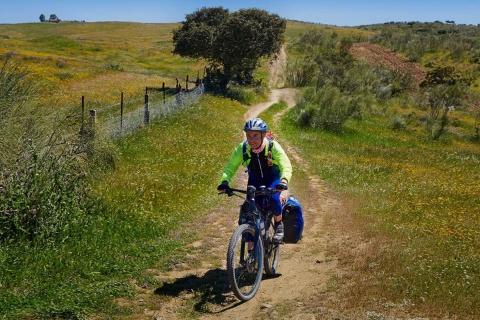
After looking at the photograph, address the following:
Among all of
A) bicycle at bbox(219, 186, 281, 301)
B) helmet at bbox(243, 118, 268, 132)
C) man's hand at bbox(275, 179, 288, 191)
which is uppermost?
helmet at bbox(243, 118, 268, 132)

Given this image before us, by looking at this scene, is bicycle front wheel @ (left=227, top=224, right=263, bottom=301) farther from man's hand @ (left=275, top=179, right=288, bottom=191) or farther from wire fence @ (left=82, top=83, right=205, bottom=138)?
wire fence @ (left=82, top=83, right=205, bottom=138)

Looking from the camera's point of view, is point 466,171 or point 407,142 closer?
point 466,171

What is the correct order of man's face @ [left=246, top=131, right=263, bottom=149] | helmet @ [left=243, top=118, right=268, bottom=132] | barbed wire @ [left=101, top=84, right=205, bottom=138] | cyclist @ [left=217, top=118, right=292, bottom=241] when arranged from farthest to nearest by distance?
barbed wire @ [left=101, top=84, right=205, bottom=138] < cyclist @ [left=217, top=118, right=292, bottom=241] < man's face @ [left=246, top=131, right=263, bottom=149] < helmet @ [left=243, top=118, right=268, bottom=132]

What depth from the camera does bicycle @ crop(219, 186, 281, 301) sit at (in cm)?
655

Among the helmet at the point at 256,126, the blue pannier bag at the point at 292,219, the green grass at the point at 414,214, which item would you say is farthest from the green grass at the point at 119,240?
the green grass at the point at 414,214

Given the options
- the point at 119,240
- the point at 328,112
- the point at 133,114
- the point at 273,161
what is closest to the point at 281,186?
the point at 273,161

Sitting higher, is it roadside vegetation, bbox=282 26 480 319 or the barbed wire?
the barbed wire

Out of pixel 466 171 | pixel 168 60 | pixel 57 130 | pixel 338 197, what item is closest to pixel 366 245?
pixel 338 197

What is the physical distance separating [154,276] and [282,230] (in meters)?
2.21

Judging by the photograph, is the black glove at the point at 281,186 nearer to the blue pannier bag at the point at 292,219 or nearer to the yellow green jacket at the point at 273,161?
the yellow green jacket at the point at 273,161

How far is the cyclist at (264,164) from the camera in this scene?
688 centimetres

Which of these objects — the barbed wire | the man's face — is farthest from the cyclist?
the barbed wire

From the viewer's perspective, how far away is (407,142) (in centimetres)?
3016

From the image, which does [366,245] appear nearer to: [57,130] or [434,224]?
[434,224]
